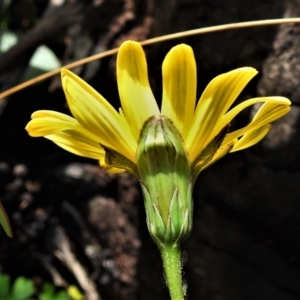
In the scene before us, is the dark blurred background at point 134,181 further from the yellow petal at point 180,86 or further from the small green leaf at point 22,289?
the yellow petal at point 180,86

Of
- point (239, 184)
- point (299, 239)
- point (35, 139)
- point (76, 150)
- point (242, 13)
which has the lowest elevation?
point (299, 239)

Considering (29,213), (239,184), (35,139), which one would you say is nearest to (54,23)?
(35,139)

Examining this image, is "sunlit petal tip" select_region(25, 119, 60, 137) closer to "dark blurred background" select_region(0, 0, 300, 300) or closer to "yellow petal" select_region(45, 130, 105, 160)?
"yellow petal" select_region(45, 130, 105, 160)

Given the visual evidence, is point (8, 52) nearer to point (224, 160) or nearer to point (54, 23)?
point (54, 23)

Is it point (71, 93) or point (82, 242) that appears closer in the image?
point (71, 93)

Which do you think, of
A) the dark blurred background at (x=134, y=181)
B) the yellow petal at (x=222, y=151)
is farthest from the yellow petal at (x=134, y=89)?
the dark blurred background at (x=134, y=181)

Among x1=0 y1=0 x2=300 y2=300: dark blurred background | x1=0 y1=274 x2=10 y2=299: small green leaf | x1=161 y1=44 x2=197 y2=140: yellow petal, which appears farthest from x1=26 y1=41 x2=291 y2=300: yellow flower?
x1=0 y1=274 x2=10 y2=299: small green leaf

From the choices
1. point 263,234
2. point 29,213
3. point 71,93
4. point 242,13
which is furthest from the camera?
point 29,213
